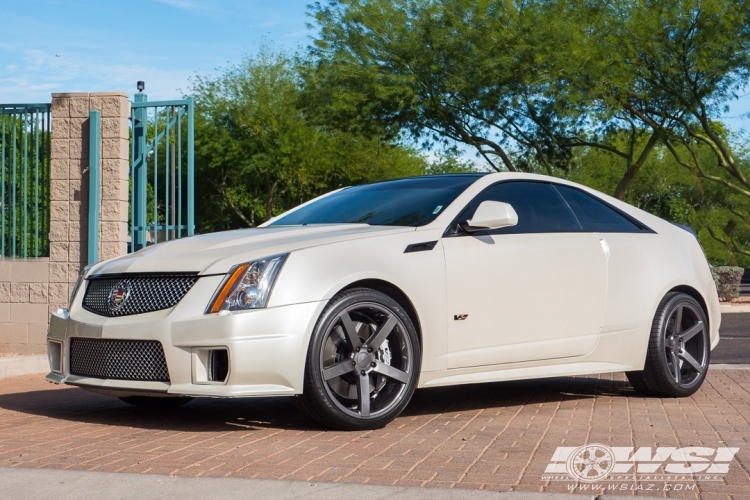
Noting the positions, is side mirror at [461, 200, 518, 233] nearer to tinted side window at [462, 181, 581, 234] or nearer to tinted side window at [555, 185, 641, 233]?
tinted side window at [462, 181, 581, 234]

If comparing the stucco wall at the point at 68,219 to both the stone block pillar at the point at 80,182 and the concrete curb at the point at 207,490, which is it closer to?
the stone block pillar at the point at 80,182

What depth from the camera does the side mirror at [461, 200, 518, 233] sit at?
6.63 m

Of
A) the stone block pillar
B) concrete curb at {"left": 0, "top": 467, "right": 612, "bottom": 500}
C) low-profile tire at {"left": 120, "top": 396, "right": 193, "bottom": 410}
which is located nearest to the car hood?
low-profile tire at {"left": 120, "top": 396, "right": 193, "bottom": 410}

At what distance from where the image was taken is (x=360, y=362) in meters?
6.09

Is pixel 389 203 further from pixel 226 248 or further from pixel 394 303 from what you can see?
pixel 226 248

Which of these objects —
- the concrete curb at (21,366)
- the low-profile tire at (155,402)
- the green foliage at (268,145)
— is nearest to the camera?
the low-profile tire at (155,402)

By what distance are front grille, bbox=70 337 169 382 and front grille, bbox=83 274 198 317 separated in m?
0.19

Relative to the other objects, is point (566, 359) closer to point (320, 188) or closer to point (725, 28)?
point (725, 28)

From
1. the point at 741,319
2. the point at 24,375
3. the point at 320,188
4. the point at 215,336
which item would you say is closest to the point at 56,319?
the point at 215,336

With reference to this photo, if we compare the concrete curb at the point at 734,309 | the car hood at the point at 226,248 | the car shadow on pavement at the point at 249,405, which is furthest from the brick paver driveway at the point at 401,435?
the concrete curb at the point at 734,309

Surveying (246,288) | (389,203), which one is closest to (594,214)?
(389,203)

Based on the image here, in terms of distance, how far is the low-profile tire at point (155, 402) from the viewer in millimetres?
7344

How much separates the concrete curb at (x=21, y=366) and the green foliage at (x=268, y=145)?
31.2m

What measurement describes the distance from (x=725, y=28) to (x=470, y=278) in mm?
20868
